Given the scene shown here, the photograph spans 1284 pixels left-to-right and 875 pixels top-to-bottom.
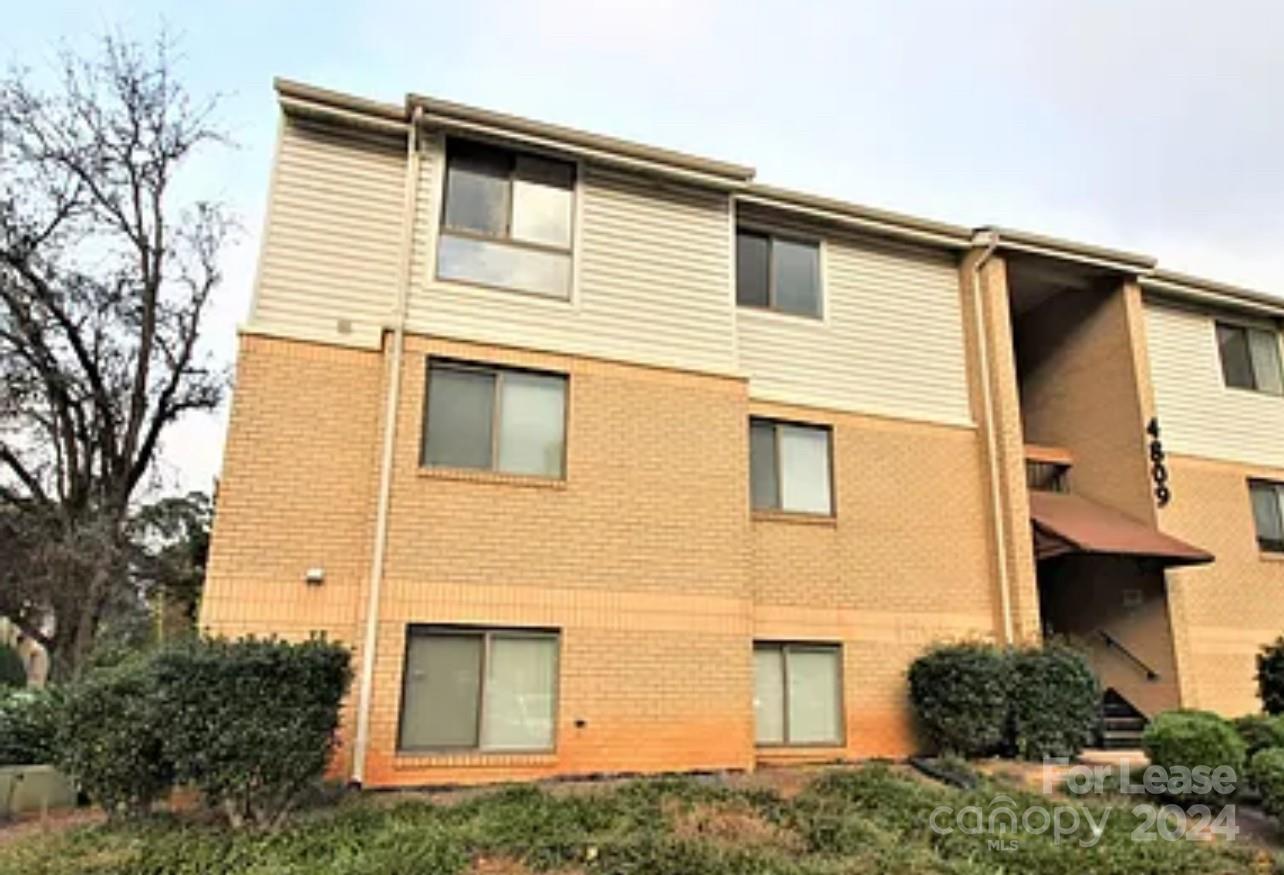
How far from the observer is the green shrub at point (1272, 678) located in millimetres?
12555

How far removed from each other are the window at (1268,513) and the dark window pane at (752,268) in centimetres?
969

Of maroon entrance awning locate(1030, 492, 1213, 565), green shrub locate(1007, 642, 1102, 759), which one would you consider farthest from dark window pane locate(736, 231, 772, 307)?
green shrub locate(1007, 642, 1102, 759)

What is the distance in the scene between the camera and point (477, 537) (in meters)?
9.64

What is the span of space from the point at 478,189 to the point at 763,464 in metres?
5.33

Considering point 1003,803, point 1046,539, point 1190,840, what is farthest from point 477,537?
point 1046,539

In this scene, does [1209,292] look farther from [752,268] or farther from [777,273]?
[752,268]

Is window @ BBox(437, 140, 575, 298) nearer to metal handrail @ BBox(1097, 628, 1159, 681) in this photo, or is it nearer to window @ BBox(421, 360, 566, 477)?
window @ BBox(421, 360, 566, 477)

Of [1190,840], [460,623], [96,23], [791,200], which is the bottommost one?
[1190,840]

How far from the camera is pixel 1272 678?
12.7 m

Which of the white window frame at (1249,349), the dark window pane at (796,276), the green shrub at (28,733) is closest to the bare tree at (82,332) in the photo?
the green shrub at (28,733)

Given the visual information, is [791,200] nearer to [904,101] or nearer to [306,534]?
[904,101]

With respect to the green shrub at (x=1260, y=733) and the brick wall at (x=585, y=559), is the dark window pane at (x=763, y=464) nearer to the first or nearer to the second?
the brick wall at (x=585, y=559)

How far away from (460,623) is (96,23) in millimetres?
14721

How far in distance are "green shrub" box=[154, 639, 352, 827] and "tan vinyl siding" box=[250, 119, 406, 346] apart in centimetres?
408
